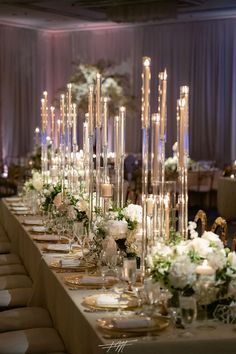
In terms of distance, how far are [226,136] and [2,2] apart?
5.47 m

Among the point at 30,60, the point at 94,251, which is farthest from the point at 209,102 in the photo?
the point at 94,251

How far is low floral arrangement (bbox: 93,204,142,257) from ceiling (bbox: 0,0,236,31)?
31.3 feet

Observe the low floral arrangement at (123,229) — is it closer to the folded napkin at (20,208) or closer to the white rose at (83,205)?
the white rose at (83,205)

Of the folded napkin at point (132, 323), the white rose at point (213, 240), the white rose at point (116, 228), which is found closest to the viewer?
the folded napkin at point (132, 323)

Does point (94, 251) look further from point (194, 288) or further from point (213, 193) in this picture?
point (213, 193)

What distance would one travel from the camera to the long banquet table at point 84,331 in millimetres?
2809

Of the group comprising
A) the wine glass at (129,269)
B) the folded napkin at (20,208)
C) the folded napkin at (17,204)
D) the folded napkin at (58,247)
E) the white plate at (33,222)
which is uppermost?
the wine glass at (129,269)

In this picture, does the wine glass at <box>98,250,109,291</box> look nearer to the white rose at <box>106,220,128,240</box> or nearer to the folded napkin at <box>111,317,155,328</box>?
the white rose at <box>106,220,128,240</box>

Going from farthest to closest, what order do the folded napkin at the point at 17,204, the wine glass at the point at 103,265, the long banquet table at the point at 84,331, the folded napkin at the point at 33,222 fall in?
the folded napkin at the point at 17,204 < the folded napkin at the point at 33,222 < the wine glass at the point at 103,265 < the long banquet table at the point at 84,331

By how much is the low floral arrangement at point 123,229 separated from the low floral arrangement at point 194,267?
820 millimetres

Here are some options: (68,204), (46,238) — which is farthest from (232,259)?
(46,238)

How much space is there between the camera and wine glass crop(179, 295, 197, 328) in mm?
2877

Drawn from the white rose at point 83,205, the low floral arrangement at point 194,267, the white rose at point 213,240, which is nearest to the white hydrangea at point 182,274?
the low floral arrangement at point 194,267

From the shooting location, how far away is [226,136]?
50.9 feet
